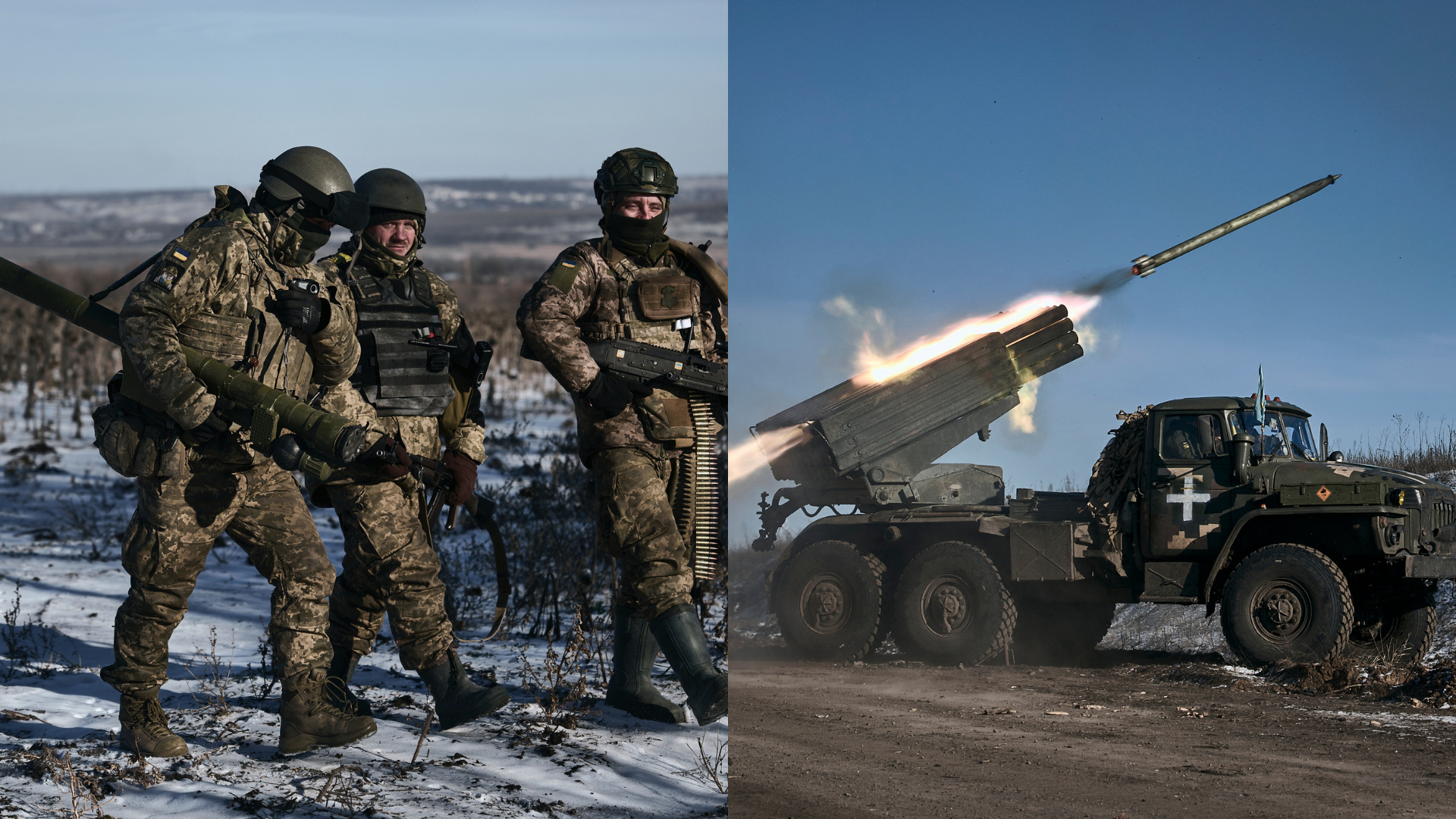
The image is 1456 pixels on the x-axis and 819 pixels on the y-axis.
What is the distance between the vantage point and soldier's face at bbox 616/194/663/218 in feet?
17.3

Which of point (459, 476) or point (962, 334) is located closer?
point (962, 334)

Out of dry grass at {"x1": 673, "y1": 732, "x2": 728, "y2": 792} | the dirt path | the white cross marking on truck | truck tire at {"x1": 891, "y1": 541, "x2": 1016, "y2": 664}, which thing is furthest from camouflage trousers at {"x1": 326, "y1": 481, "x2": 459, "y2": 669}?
the white cross marking on truck

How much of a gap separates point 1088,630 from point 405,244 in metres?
3.30

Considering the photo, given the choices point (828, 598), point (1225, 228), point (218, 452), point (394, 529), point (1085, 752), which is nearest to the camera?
point (1225, 228)

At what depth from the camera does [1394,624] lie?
14.4ft

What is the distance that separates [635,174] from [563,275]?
0.50 meters

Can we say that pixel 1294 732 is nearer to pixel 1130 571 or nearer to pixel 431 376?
pixel 1130 571

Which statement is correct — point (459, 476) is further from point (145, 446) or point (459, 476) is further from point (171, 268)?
point (171, 268)

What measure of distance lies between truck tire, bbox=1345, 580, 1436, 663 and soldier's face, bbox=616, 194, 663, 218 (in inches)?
120

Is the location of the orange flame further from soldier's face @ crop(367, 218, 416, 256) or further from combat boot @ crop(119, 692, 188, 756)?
combat boot @ crop(119, 692, 188, 756)

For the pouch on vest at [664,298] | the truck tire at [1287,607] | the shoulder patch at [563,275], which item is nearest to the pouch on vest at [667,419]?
the pouch on vest at [664,298]

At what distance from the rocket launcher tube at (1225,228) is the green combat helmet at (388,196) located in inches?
112

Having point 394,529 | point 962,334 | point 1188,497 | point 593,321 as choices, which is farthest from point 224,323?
point 1188,497

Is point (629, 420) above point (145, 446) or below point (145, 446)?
above
